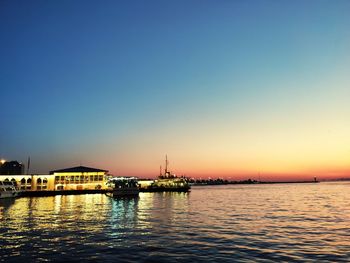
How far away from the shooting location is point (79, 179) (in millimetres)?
169750

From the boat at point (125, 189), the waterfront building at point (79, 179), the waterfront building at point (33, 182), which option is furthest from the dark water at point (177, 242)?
the waterfront building at point (79, 179)

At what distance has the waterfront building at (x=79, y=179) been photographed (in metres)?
166

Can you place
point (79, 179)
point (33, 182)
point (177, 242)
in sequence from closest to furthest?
point (177, 242)
point (33, 182)
point (79, 179)

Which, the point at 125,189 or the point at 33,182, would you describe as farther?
the point at 33,182

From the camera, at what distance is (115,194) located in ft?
431

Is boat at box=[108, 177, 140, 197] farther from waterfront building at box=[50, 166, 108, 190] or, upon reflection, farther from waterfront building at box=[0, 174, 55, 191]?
waterfront building at box=[0, 174, 55, 191]

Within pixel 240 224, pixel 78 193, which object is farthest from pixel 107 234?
pixel 78 193

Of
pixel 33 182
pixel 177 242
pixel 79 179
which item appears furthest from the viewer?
pixel 79 179

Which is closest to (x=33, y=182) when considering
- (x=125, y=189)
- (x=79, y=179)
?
(x=79, y=179)

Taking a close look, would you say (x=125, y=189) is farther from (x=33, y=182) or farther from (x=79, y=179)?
(x=33, y=182)

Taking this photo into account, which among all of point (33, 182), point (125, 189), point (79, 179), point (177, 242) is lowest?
point (177, 242)

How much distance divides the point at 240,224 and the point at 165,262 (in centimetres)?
2340

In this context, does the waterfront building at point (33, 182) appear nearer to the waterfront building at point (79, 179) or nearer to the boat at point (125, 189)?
the waterfront building at point (79, 179)

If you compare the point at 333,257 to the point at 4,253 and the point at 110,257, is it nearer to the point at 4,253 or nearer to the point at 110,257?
the point at 110,257
